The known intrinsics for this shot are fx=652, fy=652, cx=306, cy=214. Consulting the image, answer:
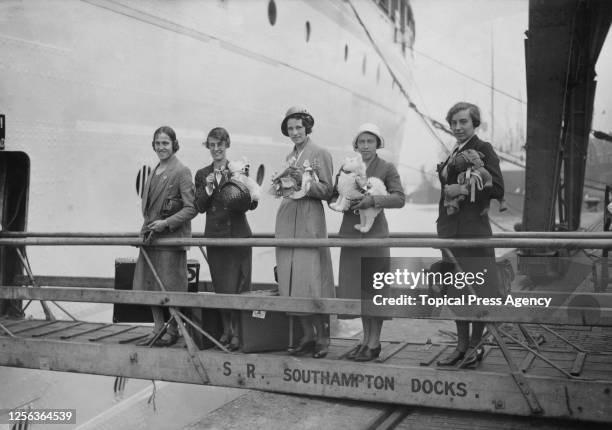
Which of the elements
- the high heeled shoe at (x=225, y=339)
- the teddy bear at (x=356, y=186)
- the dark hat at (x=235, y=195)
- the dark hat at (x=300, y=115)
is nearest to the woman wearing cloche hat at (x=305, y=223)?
the dark hat at (x=300, y=115)

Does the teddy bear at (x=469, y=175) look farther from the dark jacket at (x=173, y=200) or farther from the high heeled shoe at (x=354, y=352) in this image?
the dark jacket at (x=173, y=200)

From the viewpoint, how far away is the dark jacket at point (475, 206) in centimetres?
346

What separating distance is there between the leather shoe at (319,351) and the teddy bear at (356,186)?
31.1 inches

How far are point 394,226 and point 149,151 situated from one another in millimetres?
12514

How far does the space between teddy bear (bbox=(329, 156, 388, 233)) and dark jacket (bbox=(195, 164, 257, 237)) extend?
0.70m

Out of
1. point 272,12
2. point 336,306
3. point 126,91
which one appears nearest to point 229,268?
point 336,306

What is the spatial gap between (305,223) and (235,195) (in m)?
0.48

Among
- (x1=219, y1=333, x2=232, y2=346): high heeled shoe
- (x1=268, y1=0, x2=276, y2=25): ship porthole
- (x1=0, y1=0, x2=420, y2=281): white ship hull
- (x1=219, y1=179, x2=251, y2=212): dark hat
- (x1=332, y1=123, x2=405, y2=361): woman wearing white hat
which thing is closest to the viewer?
(x1=332, y1=123, x2=405, y2=361): woman wearing white hat

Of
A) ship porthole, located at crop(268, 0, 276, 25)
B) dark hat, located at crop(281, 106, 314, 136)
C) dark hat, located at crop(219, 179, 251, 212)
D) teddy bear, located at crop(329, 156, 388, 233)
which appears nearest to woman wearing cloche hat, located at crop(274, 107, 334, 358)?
dark hat, located at crop(281, 106, 314, 136)

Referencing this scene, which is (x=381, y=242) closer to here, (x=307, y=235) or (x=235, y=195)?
(x=307, y=235)

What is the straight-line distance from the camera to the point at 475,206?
359 cm

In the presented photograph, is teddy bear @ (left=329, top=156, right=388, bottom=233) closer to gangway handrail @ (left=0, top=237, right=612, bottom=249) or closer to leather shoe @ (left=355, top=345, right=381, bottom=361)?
gangway handrail @ (left=0, top=237, right=612, bottom=249)

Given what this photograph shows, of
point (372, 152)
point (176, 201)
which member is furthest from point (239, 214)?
point (372, 152)

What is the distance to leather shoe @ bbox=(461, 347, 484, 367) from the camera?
11.7ft
